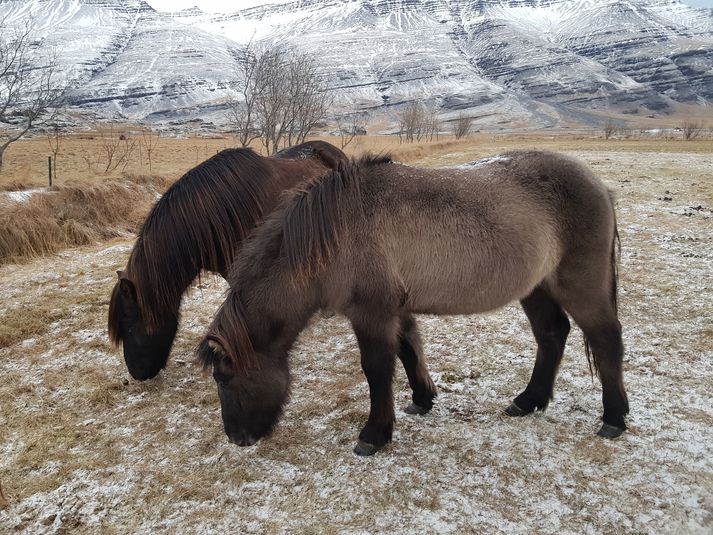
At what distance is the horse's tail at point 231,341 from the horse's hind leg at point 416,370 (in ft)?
4.45

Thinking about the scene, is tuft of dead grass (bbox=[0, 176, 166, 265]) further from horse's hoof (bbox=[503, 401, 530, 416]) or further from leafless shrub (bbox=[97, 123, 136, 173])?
horse's hoof (bbox=[503, 401, 530, 416])

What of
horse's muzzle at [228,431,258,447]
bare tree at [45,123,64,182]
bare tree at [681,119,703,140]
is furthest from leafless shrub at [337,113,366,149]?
bare tree at [681,119,703,140]

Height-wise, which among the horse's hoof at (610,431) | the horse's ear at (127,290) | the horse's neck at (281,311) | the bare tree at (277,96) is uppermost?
the bare tree at (277,96)

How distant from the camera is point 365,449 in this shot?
3355 millimetres

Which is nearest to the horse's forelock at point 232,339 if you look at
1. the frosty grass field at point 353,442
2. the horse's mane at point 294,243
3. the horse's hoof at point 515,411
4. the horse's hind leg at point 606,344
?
the horse's mane at point 294,243

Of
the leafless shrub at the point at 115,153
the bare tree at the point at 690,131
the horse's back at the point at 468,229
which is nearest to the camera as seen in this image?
the horse's back at the point at 468,229

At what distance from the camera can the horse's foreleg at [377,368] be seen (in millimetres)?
3088

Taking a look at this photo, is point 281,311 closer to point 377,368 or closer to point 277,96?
point 377,368

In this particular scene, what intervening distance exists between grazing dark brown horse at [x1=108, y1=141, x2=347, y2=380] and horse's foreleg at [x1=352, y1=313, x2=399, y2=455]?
160 centimetres

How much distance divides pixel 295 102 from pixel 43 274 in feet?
43.8

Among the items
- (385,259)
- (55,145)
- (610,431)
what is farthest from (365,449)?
(55,145)

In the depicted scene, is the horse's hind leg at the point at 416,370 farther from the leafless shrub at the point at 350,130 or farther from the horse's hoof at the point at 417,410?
the leafless shrub at the point at 350,130

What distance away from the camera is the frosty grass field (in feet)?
9.23

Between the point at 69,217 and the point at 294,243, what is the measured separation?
9636 millimetres
